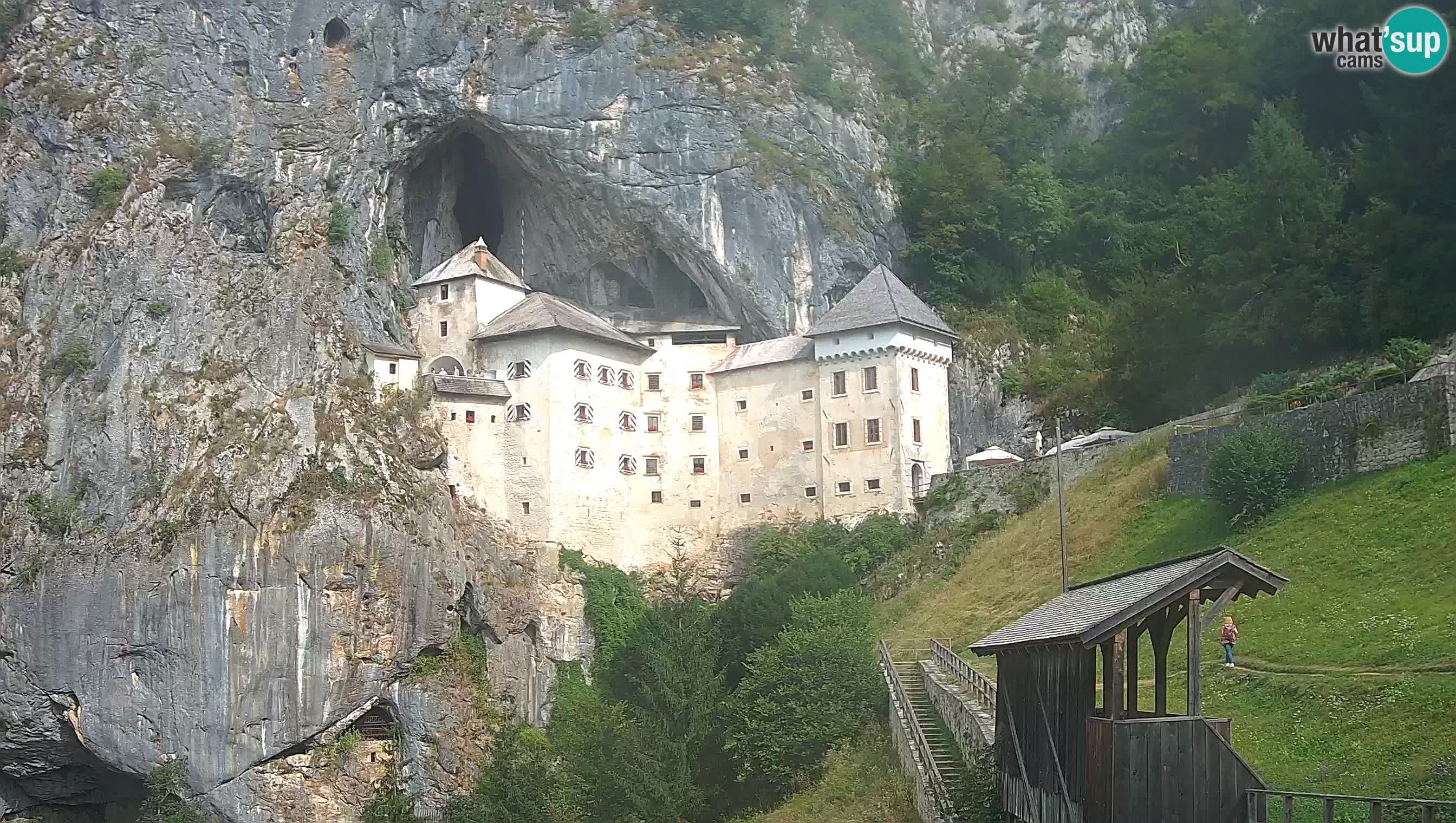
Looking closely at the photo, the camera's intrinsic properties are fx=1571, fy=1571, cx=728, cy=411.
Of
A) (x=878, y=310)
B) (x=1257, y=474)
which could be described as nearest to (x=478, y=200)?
(x=878, y=310)

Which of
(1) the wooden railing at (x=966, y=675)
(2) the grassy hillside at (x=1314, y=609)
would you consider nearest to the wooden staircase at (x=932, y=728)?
(1) the wooden railing at (x=966, y=675)

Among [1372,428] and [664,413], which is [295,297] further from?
[1372,428]

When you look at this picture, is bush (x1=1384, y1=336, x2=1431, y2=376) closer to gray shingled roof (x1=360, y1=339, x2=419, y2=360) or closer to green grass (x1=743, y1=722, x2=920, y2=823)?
green grass (x1=743, y1=722, x2=920, y2=823)

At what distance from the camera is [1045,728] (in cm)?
2298

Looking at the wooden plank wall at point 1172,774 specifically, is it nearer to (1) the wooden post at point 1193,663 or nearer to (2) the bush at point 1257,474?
(1) the wooden post at point 1193,663

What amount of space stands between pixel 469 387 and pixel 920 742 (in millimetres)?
29707

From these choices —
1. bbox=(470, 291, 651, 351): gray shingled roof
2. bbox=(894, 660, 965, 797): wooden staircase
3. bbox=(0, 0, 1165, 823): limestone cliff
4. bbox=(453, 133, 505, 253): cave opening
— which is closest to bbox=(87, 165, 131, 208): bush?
bbox=(0, 0, 1165, 823): limestone cliff

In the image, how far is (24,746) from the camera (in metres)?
54.5

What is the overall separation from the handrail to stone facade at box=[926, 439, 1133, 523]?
11415 millimetres

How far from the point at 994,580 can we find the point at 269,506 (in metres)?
24.3

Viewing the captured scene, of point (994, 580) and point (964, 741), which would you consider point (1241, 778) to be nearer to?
point (964, 741)

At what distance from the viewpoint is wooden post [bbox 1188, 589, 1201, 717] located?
19.3 m

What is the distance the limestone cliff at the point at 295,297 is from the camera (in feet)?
172

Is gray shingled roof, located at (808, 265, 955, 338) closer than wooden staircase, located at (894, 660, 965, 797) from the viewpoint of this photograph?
No
